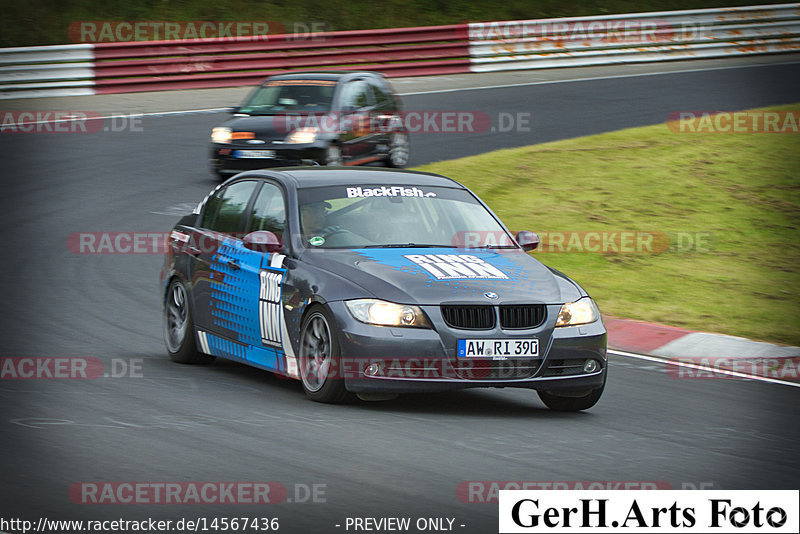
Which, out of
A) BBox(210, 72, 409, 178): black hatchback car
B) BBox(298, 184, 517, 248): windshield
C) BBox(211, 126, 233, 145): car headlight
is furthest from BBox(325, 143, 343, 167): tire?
BBox(298, 184, 517, 248): windshield

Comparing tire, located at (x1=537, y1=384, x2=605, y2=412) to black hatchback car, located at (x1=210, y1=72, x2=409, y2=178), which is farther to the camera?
black hatchback car, located at (x1=210, y1=72, x2=409, y2=178)

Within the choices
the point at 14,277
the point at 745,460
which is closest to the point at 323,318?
the point at 745,460

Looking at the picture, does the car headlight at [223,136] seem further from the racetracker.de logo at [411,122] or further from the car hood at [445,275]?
the car hood at [445,275]

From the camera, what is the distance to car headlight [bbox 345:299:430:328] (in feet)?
26.6

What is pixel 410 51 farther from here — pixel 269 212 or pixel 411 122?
pixel 269 212

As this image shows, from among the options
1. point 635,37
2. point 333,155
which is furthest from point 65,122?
point 635,37

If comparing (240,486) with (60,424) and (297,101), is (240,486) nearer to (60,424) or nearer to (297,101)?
(60,424)

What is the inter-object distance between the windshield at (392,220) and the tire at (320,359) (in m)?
0.71

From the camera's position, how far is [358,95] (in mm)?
19500

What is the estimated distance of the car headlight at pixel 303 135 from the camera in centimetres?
1803

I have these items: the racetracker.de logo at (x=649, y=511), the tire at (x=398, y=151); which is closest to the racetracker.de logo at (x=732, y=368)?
the racetracker.de logo at (x=649, y=511)

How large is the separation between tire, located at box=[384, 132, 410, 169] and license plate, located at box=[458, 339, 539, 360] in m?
11.7

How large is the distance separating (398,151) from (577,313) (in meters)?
11.8

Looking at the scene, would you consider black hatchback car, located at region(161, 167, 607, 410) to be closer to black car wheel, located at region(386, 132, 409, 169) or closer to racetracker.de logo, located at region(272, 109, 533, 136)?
racetracker.de logo, located at region(272, 109, 533, 136)
